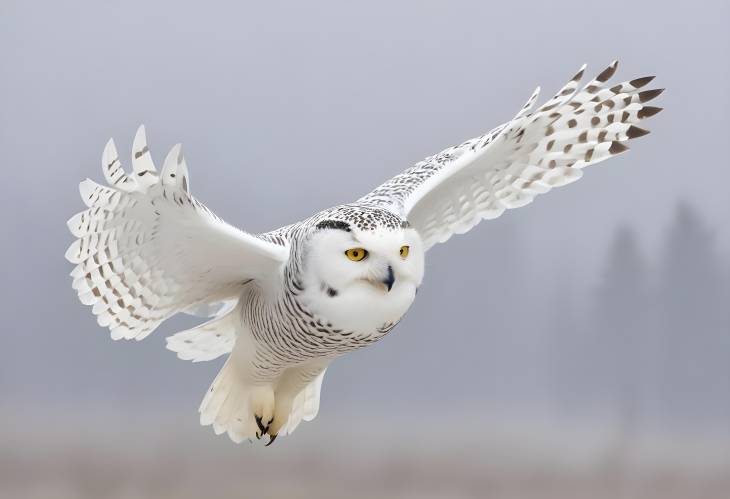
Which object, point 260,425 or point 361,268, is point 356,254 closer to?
point 361,268

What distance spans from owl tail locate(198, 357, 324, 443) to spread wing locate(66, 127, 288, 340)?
0.70 ft

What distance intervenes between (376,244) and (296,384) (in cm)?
57

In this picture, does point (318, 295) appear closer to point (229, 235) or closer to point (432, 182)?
point (229, 235)

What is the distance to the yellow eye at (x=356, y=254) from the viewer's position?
1503mm

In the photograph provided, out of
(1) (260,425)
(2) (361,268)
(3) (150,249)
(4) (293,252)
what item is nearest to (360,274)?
(2) (361,268)

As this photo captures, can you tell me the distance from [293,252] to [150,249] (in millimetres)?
268

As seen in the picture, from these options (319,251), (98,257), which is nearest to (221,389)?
(98,257)

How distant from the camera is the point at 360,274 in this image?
1.51 meters

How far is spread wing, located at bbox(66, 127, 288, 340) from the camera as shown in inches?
59.5

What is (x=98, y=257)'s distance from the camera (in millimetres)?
1671

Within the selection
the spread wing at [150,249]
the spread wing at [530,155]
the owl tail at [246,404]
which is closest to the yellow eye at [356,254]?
the spread wing at [150,249]

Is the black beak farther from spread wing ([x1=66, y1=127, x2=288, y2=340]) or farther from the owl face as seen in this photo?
spread wing ([x1=66, y1=127, x2=288, y2=340])

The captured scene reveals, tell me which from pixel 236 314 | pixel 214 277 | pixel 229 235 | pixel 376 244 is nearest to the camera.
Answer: pixel 376 244

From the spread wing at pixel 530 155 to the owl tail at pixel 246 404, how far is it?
1.49 ft
